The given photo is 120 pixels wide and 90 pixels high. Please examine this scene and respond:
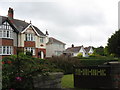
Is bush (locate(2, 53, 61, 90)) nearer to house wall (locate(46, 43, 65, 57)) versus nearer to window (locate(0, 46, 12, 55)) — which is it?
window (locate(0, 46, 12, 55))

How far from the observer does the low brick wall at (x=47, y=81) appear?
4.62 m

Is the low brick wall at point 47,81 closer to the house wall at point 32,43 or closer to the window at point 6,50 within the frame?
the window at point 6,50

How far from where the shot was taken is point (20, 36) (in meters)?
30.1

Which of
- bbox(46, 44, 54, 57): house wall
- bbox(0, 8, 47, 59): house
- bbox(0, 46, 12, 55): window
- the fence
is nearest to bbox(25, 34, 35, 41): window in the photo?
bbox(0, 8, 47, 59): house

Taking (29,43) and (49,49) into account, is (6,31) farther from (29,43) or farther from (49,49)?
(49,49)

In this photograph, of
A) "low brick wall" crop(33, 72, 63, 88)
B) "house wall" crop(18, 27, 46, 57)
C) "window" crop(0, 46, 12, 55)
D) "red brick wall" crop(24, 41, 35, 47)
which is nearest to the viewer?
"low brick wall" crop(33, 72, 63, 88)

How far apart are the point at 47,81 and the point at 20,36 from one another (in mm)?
26149

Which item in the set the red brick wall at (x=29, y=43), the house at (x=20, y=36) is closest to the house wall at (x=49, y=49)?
the house at (x=20, y=36)

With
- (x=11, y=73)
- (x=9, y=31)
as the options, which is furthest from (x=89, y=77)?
(x=9, y=31)

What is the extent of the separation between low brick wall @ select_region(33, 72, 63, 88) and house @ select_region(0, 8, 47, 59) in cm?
2098

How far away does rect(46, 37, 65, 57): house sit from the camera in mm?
48938

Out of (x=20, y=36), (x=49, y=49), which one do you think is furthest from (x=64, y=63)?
(x=49, y=49)

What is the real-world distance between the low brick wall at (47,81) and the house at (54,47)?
4265 centimetres

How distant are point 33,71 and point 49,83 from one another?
1.93 feet
